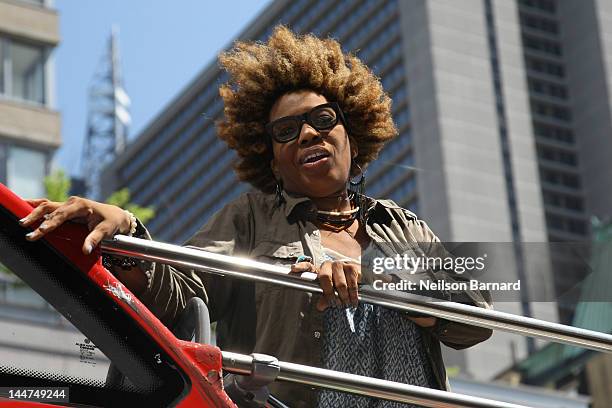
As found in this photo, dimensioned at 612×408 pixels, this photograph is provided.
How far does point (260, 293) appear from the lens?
16.0ft

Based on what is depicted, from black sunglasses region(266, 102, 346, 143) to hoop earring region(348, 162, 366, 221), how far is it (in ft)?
0.89

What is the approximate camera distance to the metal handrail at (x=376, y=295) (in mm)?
4168

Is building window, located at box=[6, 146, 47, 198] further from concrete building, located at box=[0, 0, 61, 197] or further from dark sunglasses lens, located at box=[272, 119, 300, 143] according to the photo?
dark sunglasses lens, located at box=[272, 119, 300, 143]

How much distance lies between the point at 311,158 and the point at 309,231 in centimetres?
28

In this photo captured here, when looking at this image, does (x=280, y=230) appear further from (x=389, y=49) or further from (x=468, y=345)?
(x=389, y=49)

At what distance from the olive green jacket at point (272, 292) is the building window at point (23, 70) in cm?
3249

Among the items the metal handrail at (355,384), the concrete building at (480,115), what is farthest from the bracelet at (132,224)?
the concrete building at (480,115)

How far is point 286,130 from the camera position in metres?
5.28

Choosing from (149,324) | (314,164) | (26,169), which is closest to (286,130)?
(314,164)

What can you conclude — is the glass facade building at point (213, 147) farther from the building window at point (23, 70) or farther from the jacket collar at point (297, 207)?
the jacket collar at point (297, 207)

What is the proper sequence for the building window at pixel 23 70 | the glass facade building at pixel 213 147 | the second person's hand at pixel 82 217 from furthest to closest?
the glass facade building at pixel 213 147, the building window at pixel 23 70, the second person's hand at pixel 82 217

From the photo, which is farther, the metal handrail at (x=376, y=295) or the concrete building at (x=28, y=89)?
the concrete building at (x=28, y=89)

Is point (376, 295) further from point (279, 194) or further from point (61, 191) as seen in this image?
point (61, 191)

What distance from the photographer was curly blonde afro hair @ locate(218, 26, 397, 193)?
544 centimetres
